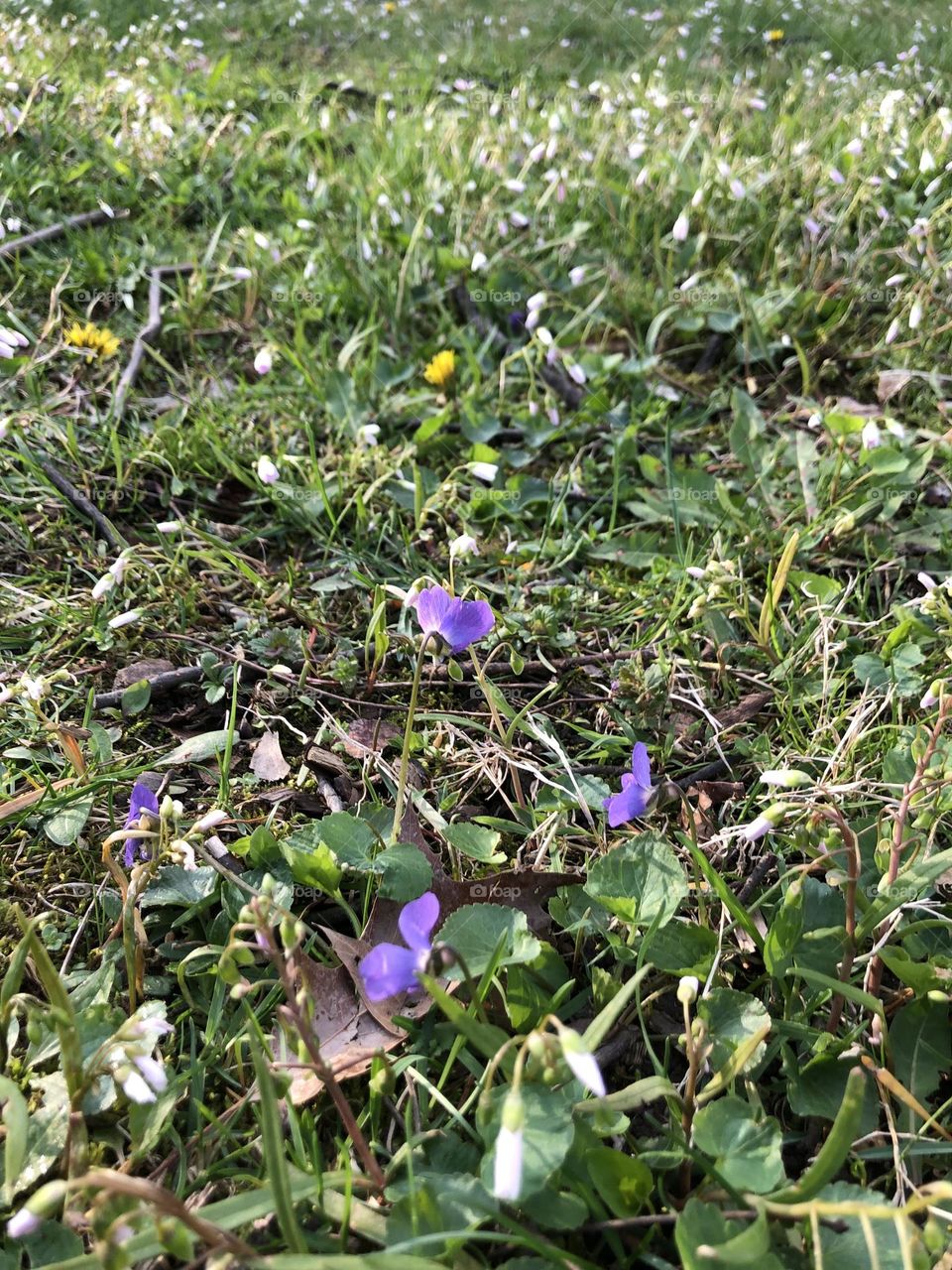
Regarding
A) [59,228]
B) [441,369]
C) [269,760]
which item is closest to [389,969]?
[269,760]

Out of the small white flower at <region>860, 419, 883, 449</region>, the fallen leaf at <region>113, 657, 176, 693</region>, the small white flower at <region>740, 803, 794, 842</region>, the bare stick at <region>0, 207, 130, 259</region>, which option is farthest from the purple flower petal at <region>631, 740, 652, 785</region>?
the bare stick at <region>0, 207, 130, 259</region>

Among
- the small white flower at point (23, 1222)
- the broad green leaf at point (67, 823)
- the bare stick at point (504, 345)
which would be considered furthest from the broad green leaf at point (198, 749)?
the bare stick at point (504, 345)

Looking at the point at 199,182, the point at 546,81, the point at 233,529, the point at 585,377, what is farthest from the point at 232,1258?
the point at 546,81

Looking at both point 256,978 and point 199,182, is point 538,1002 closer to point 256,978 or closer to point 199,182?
point 256,978

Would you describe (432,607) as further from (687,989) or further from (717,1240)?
(717,1240)

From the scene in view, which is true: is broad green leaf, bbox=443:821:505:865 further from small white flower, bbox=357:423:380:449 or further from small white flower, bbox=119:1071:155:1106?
small white flower, bbox=357:423:380:449

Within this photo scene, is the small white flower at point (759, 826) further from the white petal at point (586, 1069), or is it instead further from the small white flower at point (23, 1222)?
the small white flower at point (23, 1222)
